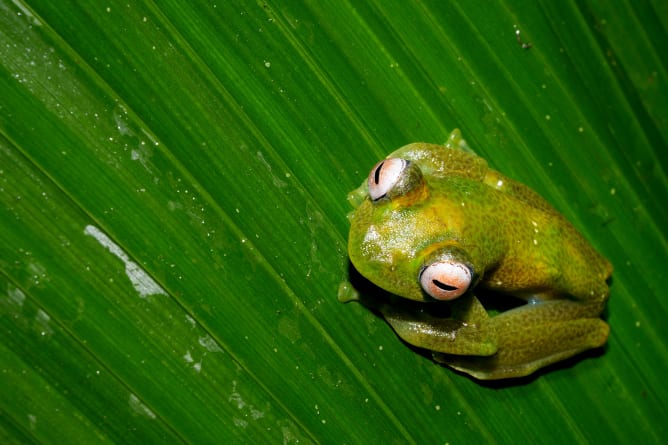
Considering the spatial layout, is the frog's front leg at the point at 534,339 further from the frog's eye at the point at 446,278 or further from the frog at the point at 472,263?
the frog's eye at the point at 446,278

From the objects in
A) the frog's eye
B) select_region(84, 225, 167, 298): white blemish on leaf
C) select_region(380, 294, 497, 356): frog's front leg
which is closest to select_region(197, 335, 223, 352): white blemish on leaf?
select_region(84, 225, 167, 298): white blemish on leaf

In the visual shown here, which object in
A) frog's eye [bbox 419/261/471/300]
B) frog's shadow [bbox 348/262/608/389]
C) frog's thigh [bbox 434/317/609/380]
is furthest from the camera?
frog's thigh [bbox 434/317/609/380]

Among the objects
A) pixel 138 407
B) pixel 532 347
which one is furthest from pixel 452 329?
pixel 138 407

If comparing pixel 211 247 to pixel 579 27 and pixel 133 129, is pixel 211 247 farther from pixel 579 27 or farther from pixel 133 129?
pixel 579 27

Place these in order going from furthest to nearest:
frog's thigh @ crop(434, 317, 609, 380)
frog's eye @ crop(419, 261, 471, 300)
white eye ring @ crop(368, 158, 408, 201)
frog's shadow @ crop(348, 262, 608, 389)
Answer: frog's thigh @ crop(434, 317, 609, 380), frog's shadow @ crop(348, 262, 608, 389), white eye ring @ crop(368, 158, 408, 201), frog's eye @ crop(419, 261, 471, 300)

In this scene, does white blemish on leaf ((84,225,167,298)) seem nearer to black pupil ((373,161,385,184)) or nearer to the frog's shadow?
the frog's shadow

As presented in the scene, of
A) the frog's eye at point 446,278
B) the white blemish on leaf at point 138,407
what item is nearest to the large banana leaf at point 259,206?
the white blemish on leaf at point 138,407

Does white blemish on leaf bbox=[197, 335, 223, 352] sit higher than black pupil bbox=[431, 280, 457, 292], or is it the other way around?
white blemish on leaf bbox=[197, 335, 223, 352]

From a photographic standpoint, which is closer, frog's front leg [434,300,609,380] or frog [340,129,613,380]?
frog [340,129,613,380]

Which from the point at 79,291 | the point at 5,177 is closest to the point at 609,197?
the point at 79,291
